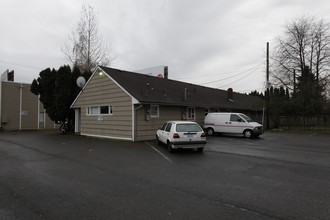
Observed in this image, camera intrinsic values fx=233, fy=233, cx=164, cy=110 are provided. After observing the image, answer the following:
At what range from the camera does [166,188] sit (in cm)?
589

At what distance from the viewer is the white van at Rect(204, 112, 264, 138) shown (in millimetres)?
17953

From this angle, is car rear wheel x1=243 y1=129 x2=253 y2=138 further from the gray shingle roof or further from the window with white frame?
the window with white frame

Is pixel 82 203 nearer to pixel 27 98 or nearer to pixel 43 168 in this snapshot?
pixel 43 168

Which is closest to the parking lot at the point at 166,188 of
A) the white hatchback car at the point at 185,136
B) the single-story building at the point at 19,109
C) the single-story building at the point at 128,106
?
the white hatchback car at the point at 185,136

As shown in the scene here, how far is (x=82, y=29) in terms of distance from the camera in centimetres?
3167

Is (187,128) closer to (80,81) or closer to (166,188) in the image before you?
(166,188)

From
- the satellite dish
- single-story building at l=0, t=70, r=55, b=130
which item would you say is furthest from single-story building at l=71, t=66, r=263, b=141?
single-story building at l=0, t=70, r=55, b=130

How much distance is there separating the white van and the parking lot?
807cm

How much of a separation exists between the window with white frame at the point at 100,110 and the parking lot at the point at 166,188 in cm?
784

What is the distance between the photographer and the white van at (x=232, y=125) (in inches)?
707

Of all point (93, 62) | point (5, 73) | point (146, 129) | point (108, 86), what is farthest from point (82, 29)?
point (146, 129)

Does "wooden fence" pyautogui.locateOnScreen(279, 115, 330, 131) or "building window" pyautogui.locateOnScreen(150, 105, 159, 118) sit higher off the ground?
"building window" pyautogui.locateOnScreen(150, 105, 159, 118)

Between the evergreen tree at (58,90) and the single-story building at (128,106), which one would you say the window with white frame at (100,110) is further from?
the evergreen tree at (58,90)

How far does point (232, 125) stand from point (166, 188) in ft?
46.0
